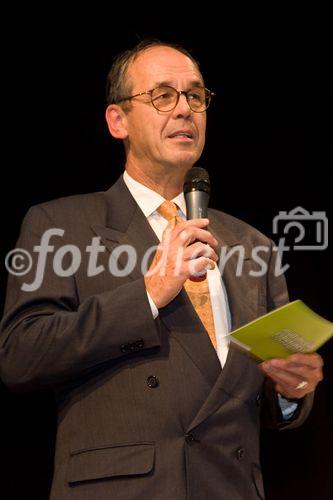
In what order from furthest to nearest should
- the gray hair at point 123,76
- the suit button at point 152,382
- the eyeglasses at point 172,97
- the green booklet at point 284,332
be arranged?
the gray hair at point 123,76 < the eyeglasses at point 172,97 < the suit button at point 152,382 < the green booklet at point 284,332

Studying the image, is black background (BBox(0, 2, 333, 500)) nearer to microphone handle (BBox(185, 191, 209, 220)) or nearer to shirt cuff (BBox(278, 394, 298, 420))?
shirt cuff (BBox(278, 394, 298, 420))

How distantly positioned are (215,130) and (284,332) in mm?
2164

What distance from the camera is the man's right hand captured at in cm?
148

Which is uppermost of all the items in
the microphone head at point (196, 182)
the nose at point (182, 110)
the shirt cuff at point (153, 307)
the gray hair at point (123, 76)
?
the gray hair at point (123, 76)

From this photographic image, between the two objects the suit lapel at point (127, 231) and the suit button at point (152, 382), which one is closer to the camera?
the suit button at point (152, 382)

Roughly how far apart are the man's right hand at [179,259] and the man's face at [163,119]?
0.45 m

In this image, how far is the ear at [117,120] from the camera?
6.94 feet

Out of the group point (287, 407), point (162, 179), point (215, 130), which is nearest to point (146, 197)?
point (162, 179)

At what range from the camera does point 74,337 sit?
1.51 metres

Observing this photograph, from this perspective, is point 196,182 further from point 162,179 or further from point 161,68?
point 161,68

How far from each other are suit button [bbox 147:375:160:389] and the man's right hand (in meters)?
0.16

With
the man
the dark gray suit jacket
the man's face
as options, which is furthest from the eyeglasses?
the dark gray suit jacket

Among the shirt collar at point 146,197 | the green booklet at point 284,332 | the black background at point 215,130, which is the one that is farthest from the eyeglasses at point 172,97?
the black background at point 215,130

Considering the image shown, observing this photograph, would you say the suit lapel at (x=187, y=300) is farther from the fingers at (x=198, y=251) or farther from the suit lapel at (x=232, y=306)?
the fingers at (x=198, y=251)
